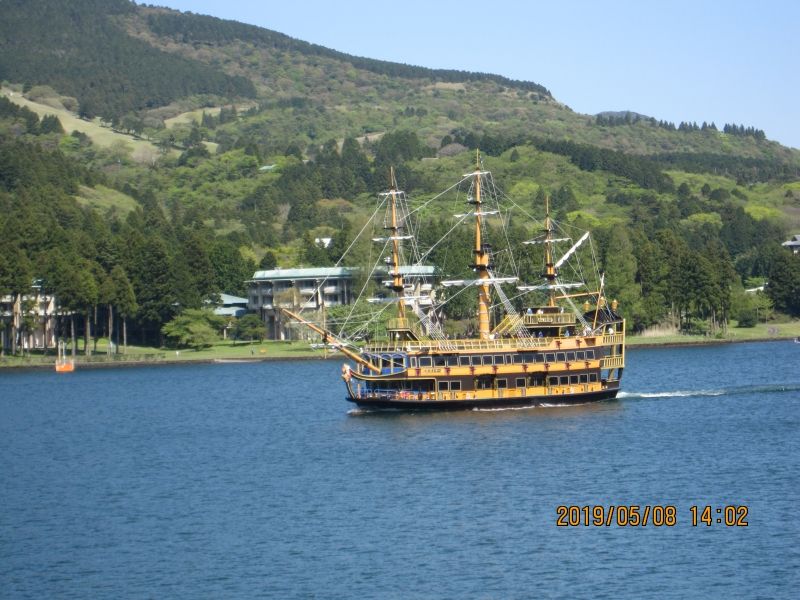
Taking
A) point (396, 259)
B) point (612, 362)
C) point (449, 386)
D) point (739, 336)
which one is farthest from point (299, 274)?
point (449, 386)

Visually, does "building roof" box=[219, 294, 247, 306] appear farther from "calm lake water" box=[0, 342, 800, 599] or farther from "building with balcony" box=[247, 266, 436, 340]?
"calm lake water" box=[0, 342, 800, 599]

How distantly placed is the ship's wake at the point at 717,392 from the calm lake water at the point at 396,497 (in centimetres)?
38

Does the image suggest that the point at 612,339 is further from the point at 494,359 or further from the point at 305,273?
the point at 305,273

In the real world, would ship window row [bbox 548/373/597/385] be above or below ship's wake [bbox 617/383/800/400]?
A: above

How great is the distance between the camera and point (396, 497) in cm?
5866

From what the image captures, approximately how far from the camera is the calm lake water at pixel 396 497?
4572 centimetres

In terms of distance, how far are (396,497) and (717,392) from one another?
4318 cm

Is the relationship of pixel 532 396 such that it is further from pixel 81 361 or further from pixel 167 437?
pixel 81 361

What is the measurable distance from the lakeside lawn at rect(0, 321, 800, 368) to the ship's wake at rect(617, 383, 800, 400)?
5705 cm

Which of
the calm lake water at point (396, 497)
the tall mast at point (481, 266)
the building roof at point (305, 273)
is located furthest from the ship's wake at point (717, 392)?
the building roof at point (305, 273)

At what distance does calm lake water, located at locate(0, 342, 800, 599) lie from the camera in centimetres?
4572

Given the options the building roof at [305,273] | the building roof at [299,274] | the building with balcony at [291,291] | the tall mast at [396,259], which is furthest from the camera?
the building roof at [299,274]

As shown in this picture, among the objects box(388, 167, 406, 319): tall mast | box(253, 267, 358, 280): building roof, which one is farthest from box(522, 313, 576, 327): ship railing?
box(253, 267, 358, 280): building roof
